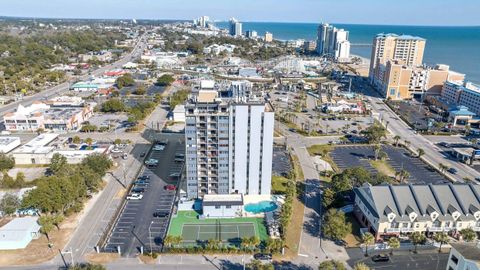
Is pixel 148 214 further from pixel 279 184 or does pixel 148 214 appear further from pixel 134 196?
pixel 279 184

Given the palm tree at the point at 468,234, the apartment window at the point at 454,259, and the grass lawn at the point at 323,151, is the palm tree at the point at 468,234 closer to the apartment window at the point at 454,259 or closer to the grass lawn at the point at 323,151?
the apartment window at the point at 454,259

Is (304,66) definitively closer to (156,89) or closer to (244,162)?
(156,89)

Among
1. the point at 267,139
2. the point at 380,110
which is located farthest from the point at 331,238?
the point at 380,110

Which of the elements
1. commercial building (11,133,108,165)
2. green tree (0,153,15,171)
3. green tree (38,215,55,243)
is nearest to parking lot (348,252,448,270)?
green tree (38,215,55,243)

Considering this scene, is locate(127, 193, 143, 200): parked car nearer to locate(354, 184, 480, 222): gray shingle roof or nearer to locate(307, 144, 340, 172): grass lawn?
locate(354, 184, 480, 222): gray shingle roof

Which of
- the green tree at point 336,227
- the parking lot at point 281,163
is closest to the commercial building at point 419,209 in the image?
the green tree at point 336,227

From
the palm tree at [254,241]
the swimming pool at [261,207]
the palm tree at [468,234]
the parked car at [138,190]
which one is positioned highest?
the palm tree at [468,234]
